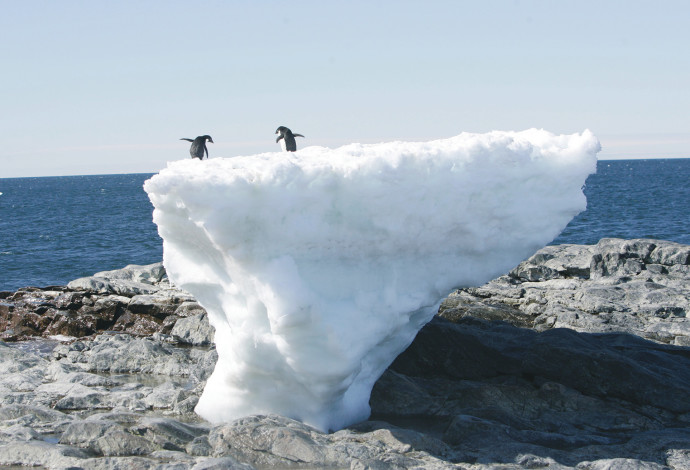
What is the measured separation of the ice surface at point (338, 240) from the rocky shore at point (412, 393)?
2.15ft

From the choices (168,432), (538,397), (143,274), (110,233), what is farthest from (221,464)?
(110,233)

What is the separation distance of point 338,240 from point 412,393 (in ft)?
9.15

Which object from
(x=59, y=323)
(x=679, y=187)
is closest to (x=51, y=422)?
(x=59, y=323)

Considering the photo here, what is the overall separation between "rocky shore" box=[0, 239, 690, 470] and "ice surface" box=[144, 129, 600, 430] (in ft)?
2.15

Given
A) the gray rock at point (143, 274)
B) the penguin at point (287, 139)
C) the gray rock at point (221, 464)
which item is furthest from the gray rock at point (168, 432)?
the gray rock at point (143, 274)

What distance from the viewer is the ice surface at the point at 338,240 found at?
848 centimetres

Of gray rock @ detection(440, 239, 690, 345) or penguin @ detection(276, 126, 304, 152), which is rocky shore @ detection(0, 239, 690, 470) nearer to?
gray rock @ detection(440, 239, 690, 345)

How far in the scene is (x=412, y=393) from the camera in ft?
34.1

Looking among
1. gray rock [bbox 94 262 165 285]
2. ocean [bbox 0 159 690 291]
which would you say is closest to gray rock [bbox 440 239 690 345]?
gray rock [bbox 94 262 165 285]

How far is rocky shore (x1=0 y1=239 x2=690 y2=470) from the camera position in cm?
827

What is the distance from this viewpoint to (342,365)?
28.9 ft

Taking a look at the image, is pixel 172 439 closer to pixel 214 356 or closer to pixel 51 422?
pixel 51 422

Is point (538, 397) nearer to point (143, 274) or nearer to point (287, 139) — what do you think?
point (287, 139)

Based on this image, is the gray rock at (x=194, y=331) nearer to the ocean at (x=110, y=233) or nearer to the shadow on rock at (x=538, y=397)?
the shadow on rock at (x=538, y=397)
